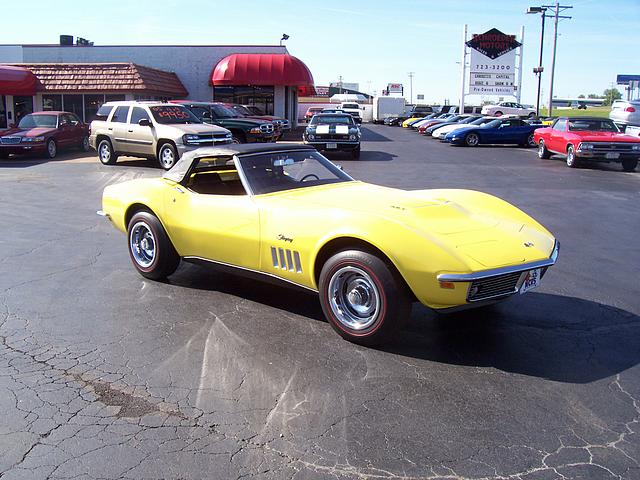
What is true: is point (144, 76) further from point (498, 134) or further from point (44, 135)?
point (498, 134)

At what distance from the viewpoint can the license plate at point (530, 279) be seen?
443 centimetres

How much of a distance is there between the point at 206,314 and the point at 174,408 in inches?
65.9

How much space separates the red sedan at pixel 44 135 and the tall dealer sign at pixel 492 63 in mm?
27615

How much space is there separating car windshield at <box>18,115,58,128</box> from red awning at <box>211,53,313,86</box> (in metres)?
13.9

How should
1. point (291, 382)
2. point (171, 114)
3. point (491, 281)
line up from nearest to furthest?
point (291, 382), point (491, 281), point (171, 114)

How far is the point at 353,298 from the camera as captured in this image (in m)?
4.56

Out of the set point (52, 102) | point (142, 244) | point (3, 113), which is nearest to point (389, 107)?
point (52, 102)

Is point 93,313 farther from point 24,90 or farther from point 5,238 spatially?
point 24,90

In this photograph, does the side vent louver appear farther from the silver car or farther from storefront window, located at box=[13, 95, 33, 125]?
storefront window, located at box=[13, 95, 33, 125]

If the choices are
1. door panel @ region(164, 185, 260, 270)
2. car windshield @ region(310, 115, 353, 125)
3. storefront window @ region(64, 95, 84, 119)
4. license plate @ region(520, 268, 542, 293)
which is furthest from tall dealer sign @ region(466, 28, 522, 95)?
license plate @ region(520, 268, 542, 293)

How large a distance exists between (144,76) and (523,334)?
2833 centimetres

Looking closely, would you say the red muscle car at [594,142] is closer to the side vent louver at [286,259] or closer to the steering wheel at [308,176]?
the steering wheel at [308,176]

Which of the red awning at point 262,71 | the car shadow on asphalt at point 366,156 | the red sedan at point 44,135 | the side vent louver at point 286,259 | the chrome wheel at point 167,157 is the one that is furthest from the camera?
the red awning at point 262,71

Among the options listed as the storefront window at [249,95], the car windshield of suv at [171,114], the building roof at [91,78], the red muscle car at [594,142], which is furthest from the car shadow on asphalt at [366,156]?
the storefront window at [249,95]
